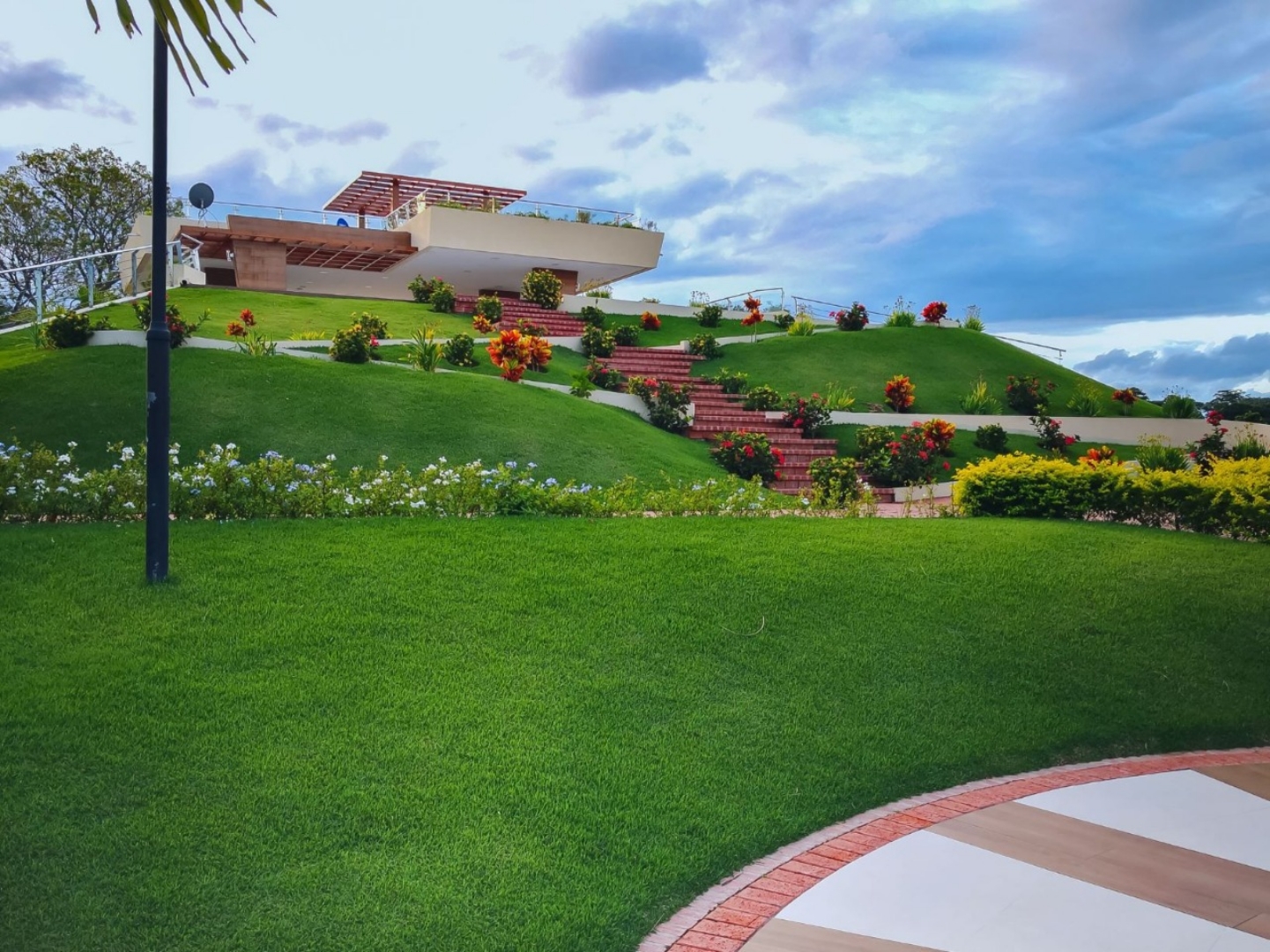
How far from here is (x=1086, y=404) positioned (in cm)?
2305

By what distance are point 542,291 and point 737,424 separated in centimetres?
1242

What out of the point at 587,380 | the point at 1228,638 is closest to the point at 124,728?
the point at 1228,638

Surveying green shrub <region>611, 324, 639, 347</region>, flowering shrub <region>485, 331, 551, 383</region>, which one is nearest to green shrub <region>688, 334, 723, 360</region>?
green shrub <region>611, 324, 639, 347</region>

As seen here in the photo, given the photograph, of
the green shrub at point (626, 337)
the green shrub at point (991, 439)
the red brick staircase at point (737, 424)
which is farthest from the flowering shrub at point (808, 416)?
the green shrub at point (626, 337)

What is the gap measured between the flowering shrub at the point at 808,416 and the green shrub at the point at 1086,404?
24.1 feet

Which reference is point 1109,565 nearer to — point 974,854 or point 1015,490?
point 1015,490

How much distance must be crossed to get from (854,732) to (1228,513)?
22.3 ft

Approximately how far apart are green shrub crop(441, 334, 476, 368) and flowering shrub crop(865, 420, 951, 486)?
748 centimetres

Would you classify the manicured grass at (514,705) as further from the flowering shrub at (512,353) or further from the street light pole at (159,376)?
the flowering shrub at (512,353)

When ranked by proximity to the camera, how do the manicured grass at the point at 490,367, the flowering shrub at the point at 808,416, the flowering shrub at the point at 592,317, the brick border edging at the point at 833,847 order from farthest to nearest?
the flowering shrub at the point at 592,317
the flowering shrub at the point at 808,416
the manicured grass at the point at 490,367
the brick border edging at the point at 833,847

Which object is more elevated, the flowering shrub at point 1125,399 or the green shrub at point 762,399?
the flowering shrub at point 1125,399

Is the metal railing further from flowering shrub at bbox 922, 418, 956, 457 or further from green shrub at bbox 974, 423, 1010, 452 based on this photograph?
green shrub at bbox 974, 423, 1010, 452

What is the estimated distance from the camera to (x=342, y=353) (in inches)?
664

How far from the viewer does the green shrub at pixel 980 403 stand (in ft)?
72.7
